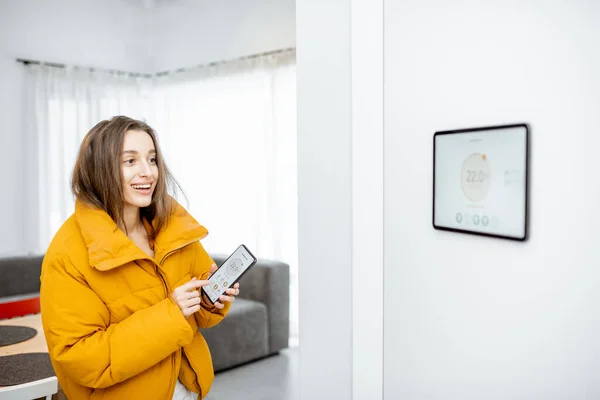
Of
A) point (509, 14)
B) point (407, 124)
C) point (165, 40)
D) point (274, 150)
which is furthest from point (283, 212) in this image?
point (509, 14)

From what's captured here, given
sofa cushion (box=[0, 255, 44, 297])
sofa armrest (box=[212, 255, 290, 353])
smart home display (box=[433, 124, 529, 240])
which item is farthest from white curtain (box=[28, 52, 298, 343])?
smart home display (box=[433, 124, 529, 240])

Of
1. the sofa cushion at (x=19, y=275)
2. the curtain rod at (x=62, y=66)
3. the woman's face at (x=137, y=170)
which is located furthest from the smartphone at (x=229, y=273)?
the curtain rod at (x=62, y=66)

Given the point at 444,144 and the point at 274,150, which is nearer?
the point at 444,144

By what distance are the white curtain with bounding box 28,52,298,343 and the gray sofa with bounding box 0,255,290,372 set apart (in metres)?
0.40

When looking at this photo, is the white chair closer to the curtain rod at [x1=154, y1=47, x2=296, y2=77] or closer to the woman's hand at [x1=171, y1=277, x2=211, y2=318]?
the woman's hand at [x1=171, y1=277, x2=211, y2=318]

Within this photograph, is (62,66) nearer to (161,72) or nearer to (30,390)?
(161,72)

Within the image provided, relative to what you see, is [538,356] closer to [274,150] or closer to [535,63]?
[535,63]

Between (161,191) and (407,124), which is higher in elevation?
(407,124)

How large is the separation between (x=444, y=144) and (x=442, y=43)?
0.62ft

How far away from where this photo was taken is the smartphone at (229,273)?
142cm

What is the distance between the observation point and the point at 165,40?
4.82 metres

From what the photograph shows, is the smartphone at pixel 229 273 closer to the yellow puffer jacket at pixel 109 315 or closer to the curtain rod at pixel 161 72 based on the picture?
the yellow puffer jacket at pixel 109 315

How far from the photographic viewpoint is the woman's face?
54.7 inches

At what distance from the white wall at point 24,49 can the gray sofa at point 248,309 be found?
56cm
